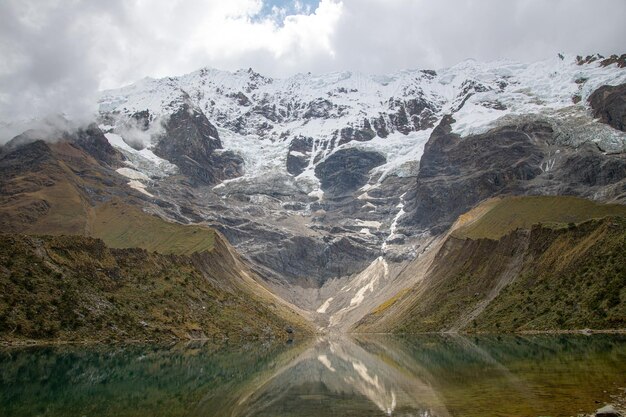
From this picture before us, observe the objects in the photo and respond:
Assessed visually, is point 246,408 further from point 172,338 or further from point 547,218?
point 547,218

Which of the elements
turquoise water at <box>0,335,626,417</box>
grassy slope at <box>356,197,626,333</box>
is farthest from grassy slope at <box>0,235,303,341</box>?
grassy slope at <box>356,197,626,333</box>

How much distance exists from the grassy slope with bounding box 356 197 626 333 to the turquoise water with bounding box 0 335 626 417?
Answer: 2647 cm

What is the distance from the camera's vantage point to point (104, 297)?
116 metres

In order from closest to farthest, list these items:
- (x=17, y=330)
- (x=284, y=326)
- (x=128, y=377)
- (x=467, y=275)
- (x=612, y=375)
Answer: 1. (x=612, y=375)
2. (x=128, y=377)
3. (x=17, y=330)
4. (x=467, y=275)
5. (x=284, y=326)

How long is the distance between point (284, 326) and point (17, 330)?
111 m

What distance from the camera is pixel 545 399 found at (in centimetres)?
3503

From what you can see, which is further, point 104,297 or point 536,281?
point 536,281

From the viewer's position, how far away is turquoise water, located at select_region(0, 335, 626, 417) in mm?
36531

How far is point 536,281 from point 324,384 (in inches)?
3625

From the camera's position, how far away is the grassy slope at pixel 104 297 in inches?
3770

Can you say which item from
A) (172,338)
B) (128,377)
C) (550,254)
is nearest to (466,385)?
(128,377)

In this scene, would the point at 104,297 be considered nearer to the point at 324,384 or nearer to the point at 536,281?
the point at 324,384

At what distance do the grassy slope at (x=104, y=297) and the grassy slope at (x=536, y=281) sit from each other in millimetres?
53900

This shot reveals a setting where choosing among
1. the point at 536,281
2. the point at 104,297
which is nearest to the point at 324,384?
the point at 104,297
